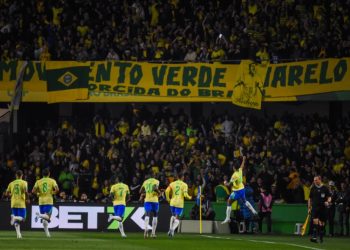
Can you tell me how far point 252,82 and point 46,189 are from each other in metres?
10.5

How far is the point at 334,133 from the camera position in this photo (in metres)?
39.5

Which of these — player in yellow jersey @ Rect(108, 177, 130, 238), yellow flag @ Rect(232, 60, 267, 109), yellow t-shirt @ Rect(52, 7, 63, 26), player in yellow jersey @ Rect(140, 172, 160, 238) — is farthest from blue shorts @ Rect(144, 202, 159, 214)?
yellow t-shirt @ Rect(52, 7, 63, 26)

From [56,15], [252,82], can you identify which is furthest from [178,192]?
[56,15]

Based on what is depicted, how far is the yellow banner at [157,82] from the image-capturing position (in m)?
38.2

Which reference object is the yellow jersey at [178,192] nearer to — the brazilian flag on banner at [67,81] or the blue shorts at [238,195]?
the blue shorts at [238,195]

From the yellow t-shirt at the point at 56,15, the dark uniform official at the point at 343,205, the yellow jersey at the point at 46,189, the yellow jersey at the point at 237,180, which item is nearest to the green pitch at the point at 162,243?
the yellow jersey at the point at 46,189

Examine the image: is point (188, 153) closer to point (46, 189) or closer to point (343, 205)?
point (343, 205)

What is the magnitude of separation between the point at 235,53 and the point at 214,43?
46.0 inches

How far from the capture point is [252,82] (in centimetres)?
3809

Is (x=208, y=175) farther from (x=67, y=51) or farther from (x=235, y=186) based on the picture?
(x=67, y=51)

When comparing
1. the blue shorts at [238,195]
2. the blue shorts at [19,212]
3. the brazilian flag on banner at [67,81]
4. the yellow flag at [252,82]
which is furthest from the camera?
the brazilian flag on banner at [67,81]

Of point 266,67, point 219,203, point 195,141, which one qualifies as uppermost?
point 266,67

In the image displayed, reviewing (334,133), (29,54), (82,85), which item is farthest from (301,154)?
(29,54)

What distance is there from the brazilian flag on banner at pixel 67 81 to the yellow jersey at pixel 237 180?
795 centimetres
